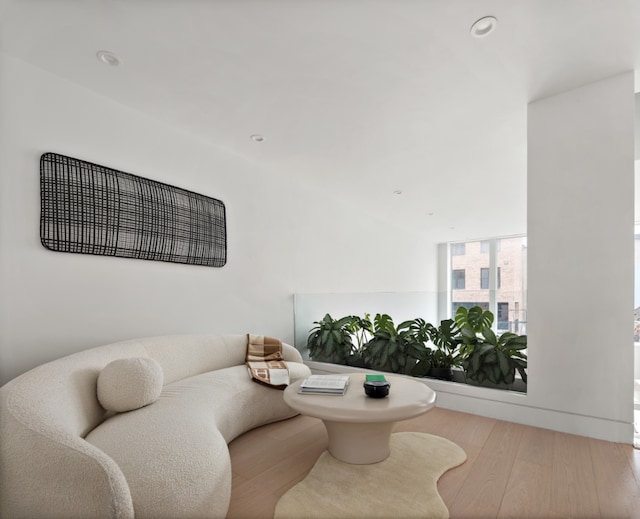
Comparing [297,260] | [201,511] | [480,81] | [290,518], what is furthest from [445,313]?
[201,511]

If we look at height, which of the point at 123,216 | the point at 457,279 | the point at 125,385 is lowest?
the point at 125,385

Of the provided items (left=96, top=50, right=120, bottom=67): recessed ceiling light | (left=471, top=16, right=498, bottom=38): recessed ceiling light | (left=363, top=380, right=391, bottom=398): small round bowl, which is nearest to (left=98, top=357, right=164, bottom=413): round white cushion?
(left=363, top=380, right=391, bottom=398): small round bowl

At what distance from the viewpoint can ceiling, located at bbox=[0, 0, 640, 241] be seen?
1.83 meters

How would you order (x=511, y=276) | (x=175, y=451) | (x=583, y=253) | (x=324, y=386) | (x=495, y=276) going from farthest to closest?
(x=495, y=276)
(x=511, y=276)
(x=583, y=253)
(x=324, y=386)
(x=175, y=451)

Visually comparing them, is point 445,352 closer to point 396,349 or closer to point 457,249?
point 396,349

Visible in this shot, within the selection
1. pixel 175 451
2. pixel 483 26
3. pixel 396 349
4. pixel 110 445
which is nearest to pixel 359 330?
pixel 396 349

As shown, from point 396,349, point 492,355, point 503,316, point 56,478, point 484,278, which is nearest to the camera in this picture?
point 56,478

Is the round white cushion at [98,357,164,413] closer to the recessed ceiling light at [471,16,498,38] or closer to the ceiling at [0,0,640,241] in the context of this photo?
the ceiling at [0,0,640,241]

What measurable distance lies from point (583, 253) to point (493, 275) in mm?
6208

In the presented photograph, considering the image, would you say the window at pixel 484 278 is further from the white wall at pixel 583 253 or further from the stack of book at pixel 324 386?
the stack of book at pixel 324 386

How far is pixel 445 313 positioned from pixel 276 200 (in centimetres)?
277

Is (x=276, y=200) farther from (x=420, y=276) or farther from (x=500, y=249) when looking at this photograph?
(x=500, y=249)

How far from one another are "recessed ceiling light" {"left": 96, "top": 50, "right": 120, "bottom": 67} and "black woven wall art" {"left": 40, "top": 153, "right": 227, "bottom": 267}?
26.4 inches

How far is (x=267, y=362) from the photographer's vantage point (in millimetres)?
3092
